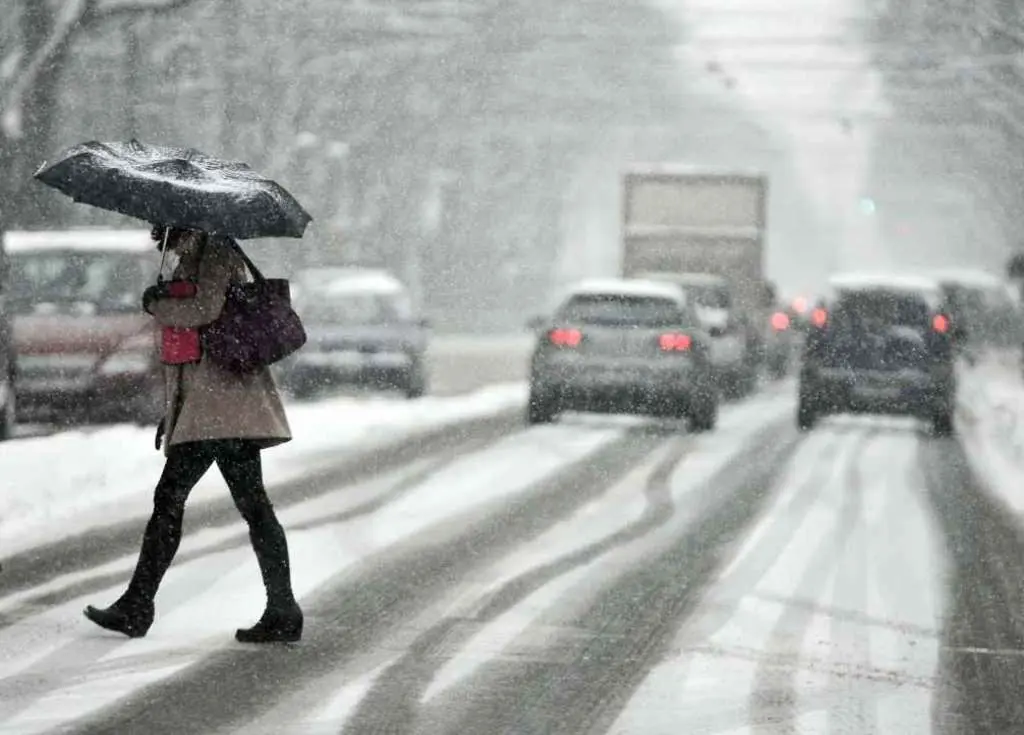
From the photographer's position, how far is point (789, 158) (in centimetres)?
12775

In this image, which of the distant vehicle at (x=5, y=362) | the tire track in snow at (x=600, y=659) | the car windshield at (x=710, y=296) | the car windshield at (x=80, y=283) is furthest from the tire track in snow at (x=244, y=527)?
the car windshield at (x=710, y=296)

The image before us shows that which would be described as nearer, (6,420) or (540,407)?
(6,420)

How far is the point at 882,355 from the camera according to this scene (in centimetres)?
2406

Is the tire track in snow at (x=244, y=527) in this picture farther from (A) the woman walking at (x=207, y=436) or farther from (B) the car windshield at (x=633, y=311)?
(B) the car windshield at (x=633, y=311)

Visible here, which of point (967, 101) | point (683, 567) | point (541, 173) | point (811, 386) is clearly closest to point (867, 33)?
point (967, 101)

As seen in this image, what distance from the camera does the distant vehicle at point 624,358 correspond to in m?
22.8

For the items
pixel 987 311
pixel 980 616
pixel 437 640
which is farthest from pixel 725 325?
pixel 437 640

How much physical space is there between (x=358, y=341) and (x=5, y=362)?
492 inches

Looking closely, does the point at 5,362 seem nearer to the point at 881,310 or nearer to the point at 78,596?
the point at 78,596

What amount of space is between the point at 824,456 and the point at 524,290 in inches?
2270

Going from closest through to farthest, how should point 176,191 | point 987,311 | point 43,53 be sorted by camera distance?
1. point 176,191
2. point 43,53
3. point 987,311

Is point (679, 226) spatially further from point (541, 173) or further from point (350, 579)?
point (541, 173)

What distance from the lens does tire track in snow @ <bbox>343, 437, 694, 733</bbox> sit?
291 inches

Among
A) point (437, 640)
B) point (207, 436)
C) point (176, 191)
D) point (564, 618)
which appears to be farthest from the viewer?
point (564, 618)
